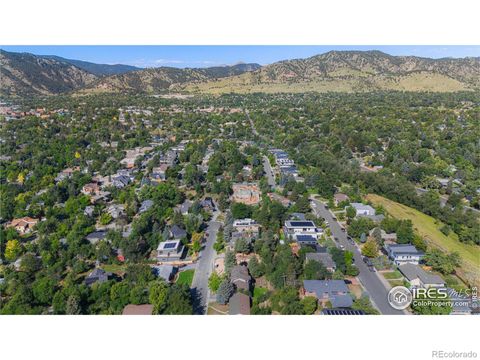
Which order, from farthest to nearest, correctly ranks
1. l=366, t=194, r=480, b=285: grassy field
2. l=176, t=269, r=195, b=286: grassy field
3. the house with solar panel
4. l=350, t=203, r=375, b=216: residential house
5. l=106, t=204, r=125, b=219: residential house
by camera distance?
l=350, t=203, r=375, b=216: residential house → l=106, t=204, r=125, b=219: residential house → the house with solar panel → l=366, t=194, r=480, b=285: grassy field → l=176, t=269, r=195, b=286: grassy field

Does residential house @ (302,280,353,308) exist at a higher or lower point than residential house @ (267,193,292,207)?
higher

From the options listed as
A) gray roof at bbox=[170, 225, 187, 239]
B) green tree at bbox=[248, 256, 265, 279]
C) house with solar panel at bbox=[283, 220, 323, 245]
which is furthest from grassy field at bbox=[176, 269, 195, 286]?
house with solar panel at bbox=[283, 220, 323, 245]

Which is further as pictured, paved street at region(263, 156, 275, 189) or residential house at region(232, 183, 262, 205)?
paved street at region(263, 156, 275, 189)

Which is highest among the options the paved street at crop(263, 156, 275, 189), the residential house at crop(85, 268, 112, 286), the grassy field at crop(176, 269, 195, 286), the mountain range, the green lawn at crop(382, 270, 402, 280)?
the mountain range

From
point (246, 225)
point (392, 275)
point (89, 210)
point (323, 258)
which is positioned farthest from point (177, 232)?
point (392, 275)

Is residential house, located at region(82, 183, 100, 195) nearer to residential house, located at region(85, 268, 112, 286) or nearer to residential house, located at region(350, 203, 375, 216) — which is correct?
residential house, located at region(85, 268, 112, 286)
